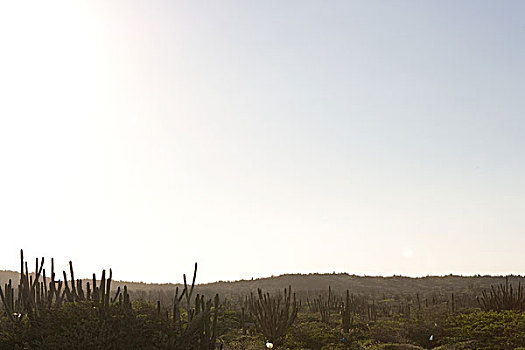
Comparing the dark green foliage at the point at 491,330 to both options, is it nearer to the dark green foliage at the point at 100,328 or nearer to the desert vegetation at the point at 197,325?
the desert vegetation at the point at 197,325

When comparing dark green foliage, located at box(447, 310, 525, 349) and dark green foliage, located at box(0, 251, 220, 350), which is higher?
dark green foliage, located at box(0, 251, 220, 350)

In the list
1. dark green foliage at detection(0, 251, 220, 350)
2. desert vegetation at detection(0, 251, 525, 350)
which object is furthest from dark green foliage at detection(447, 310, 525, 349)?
dark green foliage at detection(0, 251, 220, 350)

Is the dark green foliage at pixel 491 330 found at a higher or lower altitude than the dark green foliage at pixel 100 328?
lower

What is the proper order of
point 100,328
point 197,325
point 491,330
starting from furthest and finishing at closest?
point 491,330 → point 197,325 → point 100,328

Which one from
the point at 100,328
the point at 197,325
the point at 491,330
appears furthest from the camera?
the point at 491,330

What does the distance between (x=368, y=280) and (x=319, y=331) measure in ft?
162

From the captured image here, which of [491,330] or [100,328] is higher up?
[100,328]

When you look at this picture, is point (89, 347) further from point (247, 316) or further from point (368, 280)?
point (368, 280)

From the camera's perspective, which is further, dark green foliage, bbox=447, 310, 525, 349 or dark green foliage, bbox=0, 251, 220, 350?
dark green foliage, bbox=447, 310, 525, 349

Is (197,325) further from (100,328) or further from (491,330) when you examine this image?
(491,330)

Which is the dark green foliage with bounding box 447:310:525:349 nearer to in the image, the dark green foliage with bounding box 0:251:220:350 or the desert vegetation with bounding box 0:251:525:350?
the desert vegetation with bounding box 0:251:525:350

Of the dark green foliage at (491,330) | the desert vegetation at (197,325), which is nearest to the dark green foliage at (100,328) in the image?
the desert vegetation at (197,325)

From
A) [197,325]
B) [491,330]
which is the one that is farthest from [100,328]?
[491,330]

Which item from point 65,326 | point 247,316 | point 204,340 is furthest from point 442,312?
point 65,326
